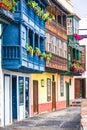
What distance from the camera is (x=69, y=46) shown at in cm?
4328

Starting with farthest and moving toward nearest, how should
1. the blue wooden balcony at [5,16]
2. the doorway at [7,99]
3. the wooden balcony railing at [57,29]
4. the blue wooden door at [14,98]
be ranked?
the wooden balcony railing at [57,29]
the blue wooden door at [14,98]
the doorway at [7,99]
the blue wooden balcony at [5,16]

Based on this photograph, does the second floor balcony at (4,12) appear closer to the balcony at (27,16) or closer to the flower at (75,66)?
the balcony at (27,16)

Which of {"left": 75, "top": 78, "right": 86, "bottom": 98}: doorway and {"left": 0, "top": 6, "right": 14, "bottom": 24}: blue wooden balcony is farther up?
{"left": 0, "top": 6, "right": 14, "bottom": 24}: blue wooden balcony

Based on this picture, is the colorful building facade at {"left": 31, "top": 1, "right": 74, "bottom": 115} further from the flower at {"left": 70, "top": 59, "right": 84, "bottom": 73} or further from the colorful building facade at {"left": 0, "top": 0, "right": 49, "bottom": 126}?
the colorful building facade at {"left": 0, "top": 0, "right": 49, "bottom": 126}

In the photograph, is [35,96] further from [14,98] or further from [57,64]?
[14,98]

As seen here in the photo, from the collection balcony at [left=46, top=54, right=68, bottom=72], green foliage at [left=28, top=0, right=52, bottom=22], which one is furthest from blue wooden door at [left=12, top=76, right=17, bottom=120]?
balcony at [left=46, top=54, right=68, bottom=72]

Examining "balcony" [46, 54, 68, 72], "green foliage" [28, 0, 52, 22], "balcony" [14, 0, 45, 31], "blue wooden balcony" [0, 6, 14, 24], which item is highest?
"green foliage" [28, 0, 52, 22]

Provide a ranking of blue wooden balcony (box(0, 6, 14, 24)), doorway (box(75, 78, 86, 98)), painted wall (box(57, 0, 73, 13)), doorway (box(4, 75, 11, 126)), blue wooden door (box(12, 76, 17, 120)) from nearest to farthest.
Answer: blue wooden balcony (box(0, 6, 14, 24)) < doorway (box(4, 75, 11, 126)) < blue wooden door (box(12, 76, 17, 120)) < painted wall (box(57, 0, 73, 13)) < doorway (box(75, 78, 86, 98))

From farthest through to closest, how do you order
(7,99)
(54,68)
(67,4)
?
(67,4), (54,68), (7,99)

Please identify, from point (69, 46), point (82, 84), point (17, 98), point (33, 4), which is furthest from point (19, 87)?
point (82, 84)

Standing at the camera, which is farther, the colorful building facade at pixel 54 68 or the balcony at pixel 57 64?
the colorful building facade at pixel 54 68

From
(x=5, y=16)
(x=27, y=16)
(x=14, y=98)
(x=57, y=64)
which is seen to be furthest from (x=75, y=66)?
(x=5, y=16)

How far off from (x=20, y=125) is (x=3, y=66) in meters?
3.27

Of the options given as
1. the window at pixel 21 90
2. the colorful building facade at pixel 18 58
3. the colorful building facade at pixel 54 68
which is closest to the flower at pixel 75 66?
the colorful building facade at pixel 54 68
